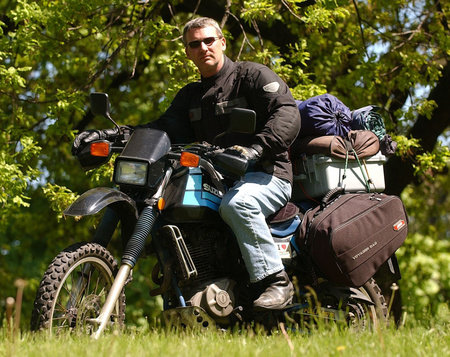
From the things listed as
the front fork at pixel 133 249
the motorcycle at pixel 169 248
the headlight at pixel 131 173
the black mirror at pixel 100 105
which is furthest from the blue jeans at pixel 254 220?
the black mirror at pixel 100 105

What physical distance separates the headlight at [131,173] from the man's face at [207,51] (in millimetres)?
966

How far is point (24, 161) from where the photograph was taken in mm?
7469

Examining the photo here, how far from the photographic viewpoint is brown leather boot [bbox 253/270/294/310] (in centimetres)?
442

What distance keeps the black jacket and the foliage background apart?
4.98 feet

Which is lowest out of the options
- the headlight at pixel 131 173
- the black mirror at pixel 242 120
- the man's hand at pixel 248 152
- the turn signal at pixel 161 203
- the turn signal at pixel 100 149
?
the turn signal at pixel 161 203

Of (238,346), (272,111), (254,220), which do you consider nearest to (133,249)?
(254,220)

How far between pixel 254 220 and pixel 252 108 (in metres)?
0.79

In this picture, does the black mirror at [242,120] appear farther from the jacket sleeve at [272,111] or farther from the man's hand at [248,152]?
the jacket sleeve at [272,111]

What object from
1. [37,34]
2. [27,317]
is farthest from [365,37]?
[27,317]

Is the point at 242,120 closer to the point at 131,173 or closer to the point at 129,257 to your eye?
the point at 131,173

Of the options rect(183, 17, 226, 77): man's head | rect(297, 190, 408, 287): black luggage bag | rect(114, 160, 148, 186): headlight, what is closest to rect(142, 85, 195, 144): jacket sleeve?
rect(183, 17, 226, 77): man's head

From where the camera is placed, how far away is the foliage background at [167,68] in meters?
7.39

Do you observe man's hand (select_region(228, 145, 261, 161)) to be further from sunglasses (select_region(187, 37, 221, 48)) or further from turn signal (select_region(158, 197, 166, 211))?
sunglasses (select_region(187, 37, 221, 48))

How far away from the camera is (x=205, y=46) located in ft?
15.8
